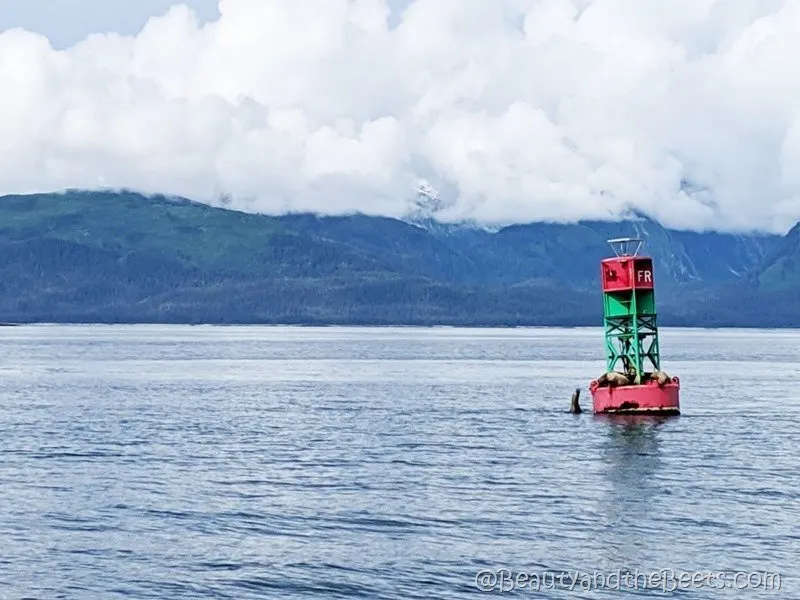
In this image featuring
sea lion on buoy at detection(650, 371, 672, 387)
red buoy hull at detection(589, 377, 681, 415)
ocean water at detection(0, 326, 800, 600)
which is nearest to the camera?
ocean water at detection(0, 326, 800, 600)

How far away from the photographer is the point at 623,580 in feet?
130

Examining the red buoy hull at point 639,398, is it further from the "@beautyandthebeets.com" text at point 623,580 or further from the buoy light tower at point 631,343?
the "@beautyandthebeets.com" text at point 623,580

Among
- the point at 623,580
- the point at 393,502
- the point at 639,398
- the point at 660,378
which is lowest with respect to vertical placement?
the point at 623,580

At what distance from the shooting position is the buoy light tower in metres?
88.2

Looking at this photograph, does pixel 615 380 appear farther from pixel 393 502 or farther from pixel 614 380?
pixel 393 502

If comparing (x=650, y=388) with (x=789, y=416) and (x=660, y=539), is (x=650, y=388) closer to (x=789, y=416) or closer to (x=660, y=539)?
(x=789, y=416)

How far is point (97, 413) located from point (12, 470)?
3378 centimetres

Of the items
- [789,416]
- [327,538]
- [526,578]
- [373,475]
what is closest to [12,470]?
[373,475]

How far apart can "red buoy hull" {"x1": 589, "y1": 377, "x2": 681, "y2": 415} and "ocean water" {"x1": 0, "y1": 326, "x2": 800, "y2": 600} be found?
1239mm

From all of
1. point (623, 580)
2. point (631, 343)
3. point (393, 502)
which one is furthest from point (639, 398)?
point (623, 580)

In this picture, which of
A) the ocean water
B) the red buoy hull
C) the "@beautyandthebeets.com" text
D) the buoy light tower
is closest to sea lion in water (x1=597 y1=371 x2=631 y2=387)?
the buoy light tower

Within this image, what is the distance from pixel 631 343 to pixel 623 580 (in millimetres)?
51784

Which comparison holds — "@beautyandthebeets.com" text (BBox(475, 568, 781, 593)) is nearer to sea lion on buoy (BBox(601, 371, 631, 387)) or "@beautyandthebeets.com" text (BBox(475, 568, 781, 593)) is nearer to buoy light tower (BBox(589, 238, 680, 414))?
buoy light tower (BBox(589, 238, 680, 414))

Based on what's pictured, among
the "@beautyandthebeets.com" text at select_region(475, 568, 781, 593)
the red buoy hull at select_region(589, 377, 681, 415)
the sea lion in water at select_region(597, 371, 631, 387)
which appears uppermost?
the sea lion in water at select_region(597, 371, 631, 387)
